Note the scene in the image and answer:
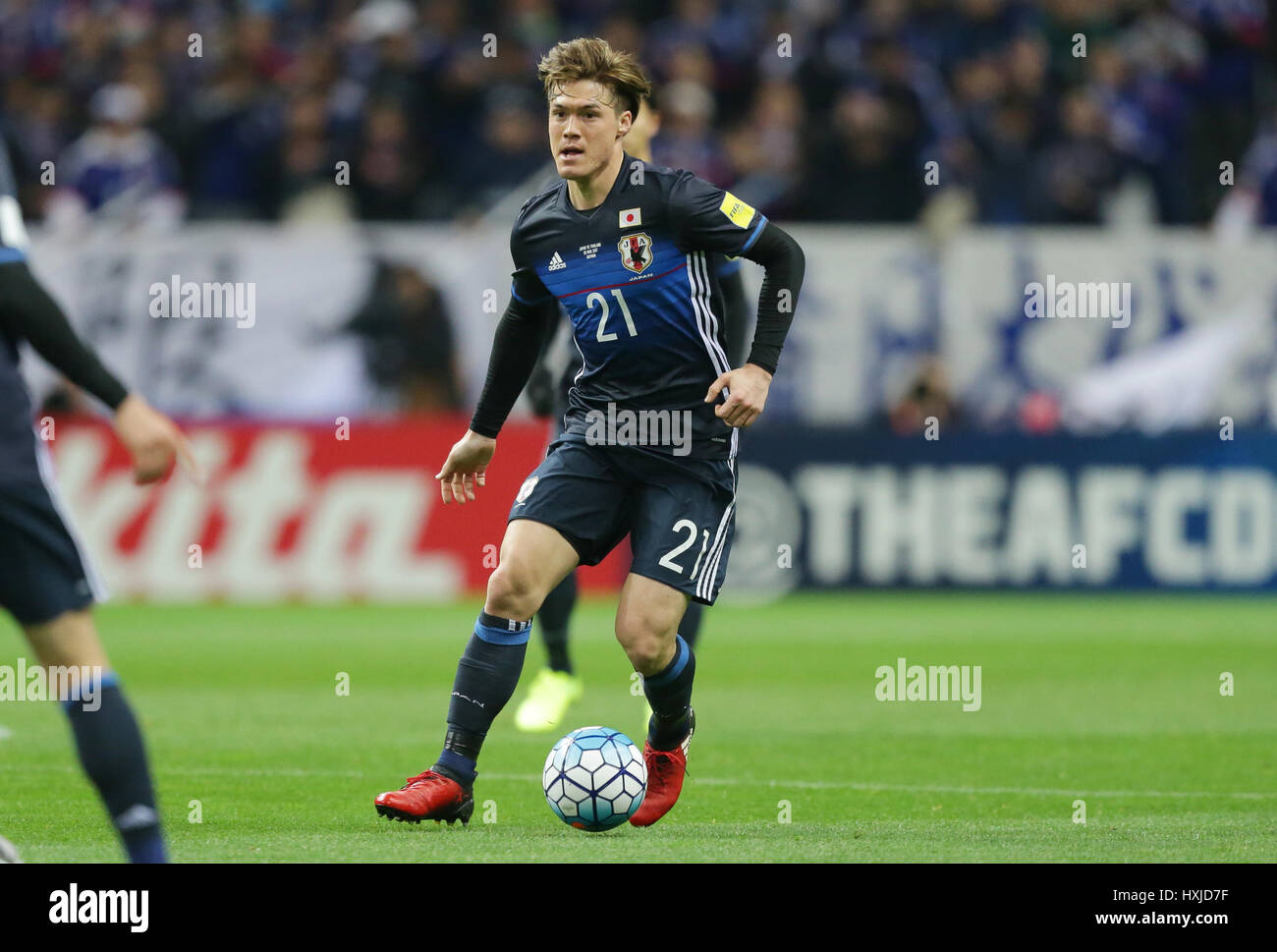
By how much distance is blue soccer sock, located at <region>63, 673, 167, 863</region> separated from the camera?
4.97 metres

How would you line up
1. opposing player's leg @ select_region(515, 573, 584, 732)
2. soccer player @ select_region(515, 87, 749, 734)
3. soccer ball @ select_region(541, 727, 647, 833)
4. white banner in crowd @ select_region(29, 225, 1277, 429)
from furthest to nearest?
white banner in crowd @ select_region(29, 225, 1277, 429) < opposing player's leg @ select_region(515, 573, 584, 732) < soccer player @ select_region(515, 87, 749, 734) < soccer ball @ select_region(541, 727, 647, 833)

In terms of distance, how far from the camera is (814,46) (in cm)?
2098

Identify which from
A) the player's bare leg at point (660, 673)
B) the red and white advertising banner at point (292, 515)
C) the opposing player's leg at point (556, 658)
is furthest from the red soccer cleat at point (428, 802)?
the red and white advertising banner at point (292, 515)

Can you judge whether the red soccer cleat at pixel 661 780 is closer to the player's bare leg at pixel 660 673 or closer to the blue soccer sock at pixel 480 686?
the player's bare leg at pixel 660 673

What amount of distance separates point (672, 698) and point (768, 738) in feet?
8.95

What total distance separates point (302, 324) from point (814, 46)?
20.9ft

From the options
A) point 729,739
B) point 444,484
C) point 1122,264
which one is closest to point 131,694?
point 729,739

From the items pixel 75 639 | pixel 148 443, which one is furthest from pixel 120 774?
pixel 148 443

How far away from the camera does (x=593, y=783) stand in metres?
6.83

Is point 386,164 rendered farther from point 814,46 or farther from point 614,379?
point 614,379

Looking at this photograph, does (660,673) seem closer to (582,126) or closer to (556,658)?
(582,126)

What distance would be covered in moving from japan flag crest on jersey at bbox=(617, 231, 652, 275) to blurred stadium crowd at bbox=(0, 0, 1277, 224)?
1220 centimetres

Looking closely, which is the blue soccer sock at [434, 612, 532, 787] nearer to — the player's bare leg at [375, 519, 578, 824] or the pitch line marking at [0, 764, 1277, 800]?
the player's bare leg at [375, 519, 578, 824]

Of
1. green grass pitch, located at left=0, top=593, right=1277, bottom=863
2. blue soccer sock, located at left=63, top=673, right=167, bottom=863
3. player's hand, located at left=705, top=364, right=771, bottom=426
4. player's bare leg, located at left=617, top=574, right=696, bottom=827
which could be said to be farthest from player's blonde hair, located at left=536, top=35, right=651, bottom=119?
blue soccer sock, located at left=63, top=673, right=167, bottom=863
